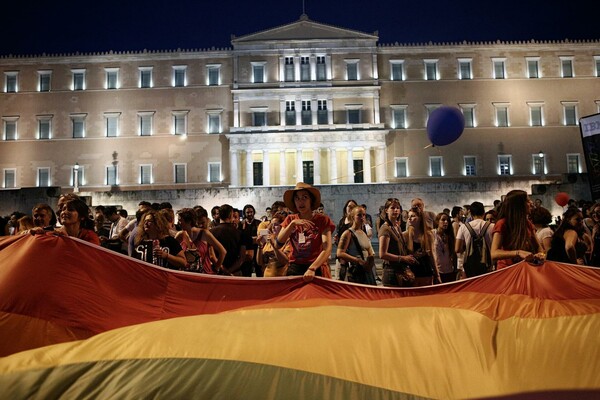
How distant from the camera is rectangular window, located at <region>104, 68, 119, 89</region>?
121ft

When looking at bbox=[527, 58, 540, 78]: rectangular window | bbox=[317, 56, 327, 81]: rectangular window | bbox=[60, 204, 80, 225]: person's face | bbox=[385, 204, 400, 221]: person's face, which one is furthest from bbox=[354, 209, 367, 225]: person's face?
bbox=[527, 58, 540, 78]: rectangular window

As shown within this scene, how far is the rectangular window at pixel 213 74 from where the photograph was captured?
1446 inches

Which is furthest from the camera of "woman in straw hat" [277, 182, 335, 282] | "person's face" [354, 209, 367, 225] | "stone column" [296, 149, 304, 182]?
"stone column" [296, 149, 304, 182]

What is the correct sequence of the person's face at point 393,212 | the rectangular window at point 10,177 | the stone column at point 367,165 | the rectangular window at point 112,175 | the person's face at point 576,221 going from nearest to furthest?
the person's face at point 393,212
the person's face at point 576,221
the stone column at point 367,165
the rectangular window at point 112,175
the rectangular window at point 10,177

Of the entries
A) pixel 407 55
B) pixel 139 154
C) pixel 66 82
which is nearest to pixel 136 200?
pixel 139 154

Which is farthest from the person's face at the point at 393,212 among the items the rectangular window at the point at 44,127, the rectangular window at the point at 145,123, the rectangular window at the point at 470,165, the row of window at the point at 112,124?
the rectangular window at the point at 44,127

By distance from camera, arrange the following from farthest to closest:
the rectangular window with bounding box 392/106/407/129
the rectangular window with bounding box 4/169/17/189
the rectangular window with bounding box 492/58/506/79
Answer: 1. the rectangular window with bounding box 492/58/506/79
2. the rectangular window with bounding box 392/106/407/129
3. the rectangular window with bounding box 4/169/17/189

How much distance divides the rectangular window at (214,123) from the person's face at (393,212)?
3192 cm

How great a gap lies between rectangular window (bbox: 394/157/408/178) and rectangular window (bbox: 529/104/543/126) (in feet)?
30.9

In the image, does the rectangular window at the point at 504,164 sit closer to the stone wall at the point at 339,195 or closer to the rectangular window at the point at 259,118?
the stone wall at the point at 339,195

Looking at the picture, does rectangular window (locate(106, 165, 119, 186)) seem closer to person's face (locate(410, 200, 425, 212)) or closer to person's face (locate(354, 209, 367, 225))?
person's face (locate(354, 209, 367, 225))

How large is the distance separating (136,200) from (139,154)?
34.2 feet

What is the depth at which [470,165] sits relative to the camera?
36094 millimetres

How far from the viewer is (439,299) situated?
3.16m
